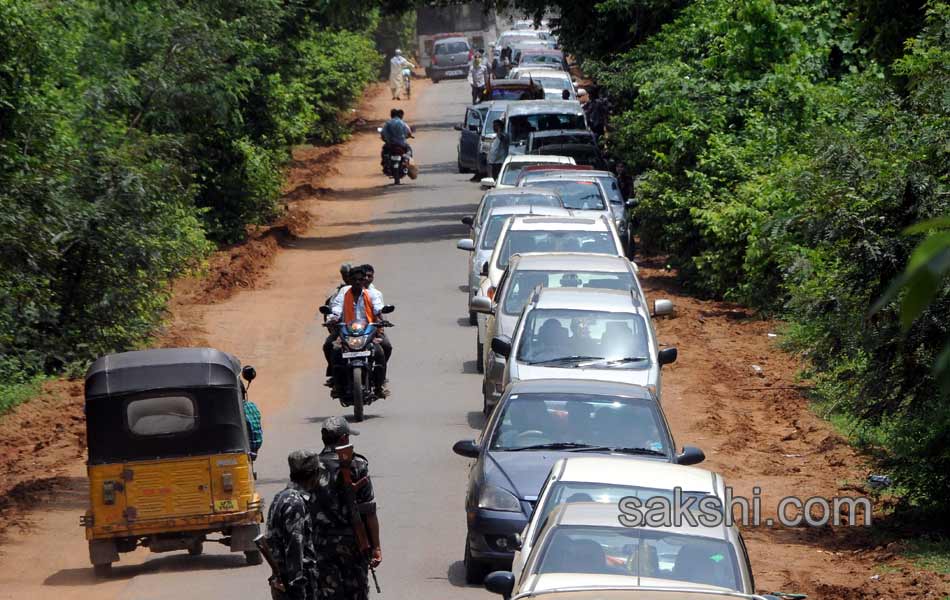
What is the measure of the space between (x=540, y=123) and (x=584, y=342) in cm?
2144

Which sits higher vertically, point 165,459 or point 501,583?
point 501,583

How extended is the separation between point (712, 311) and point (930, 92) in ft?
38.4

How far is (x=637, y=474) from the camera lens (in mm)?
8102

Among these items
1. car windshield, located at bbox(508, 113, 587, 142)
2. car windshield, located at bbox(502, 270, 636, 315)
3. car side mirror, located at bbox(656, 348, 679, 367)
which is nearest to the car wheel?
car side mirror, located at bbox(656, 348, 679, 367)

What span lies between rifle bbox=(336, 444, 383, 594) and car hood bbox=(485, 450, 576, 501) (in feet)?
7.01

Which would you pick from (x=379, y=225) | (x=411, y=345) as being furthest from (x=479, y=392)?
(x=379, y=225)

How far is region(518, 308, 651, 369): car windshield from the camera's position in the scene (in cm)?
1348

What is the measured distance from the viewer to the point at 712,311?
77.7 ft

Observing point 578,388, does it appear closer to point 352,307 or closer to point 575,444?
point 575,444

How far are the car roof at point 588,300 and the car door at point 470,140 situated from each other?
2565cm

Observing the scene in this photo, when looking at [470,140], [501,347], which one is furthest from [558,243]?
[470,140]

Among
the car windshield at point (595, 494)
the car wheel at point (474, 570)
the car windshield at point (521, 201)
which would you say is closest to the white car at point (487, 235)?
the car windshield at point (521, 201)

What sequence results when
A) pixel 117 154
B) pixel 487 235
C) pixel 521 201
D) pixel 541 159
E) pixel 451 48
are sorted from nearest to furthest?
pixel 117 154 → pixel 487 235 → pixel 521 201 → pixel 541 159 → pixel 451 48

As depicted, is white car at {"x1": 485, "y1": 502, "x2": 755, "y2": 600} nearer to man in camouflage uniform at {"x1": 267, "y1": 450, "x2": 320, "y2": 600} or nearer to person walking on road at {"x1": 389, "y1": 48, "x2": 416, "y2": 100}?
man in camouflage uniform at {"x1": 267, "y1": 450, "x2": 320, "y2": 600}
